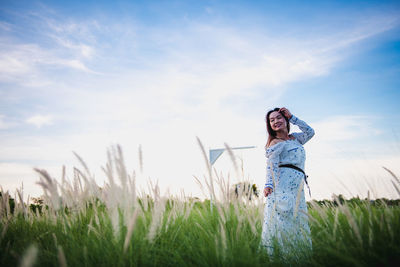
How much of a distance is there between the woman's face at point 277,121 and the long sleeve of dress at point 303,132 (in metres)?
0.31

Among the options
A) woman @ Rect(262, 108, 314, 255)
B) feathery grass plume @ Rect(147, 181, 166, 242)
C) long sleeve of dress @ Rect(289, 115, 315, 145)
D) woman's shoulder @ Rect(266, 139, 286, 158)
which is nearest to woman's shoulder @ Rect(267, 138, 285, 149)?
woman @ Rect(262, 108, 314, 255)

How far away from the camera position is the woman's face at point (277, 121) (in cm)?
366

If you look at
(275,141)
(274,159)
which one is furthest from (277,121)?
(274,159)

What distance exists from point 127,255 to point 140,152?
0.64 m

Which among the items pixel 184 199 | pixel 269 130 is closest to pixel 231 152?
pixel 184 199

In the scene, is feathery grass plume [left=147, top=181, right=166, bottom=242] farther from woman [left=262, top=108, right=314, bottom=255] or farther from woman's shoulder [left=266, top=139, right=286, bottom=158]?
woman's shoulder [left=266, top=139, right=286, bottom=158]

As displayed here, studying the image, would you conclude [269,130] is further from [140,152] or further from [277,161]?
[140,152]

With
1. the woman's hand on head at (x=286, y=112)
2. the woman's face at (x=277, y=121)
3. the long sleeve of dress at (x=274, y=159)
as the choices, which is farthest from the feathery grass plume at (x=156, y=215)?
the woman's hand on head at (x=286, y=112)

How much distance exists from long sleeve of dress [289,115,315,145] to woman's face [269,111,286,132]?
0.31m

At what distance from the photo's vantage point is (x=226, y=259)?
1.57m

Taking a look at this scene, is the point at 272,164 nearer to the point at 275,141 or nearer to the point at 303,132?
the point at 275,141

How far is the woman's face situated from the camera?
3.66 metres

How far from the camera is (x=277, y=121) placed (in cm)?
366

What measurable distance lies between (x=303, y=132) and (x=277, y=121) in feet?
1.94
